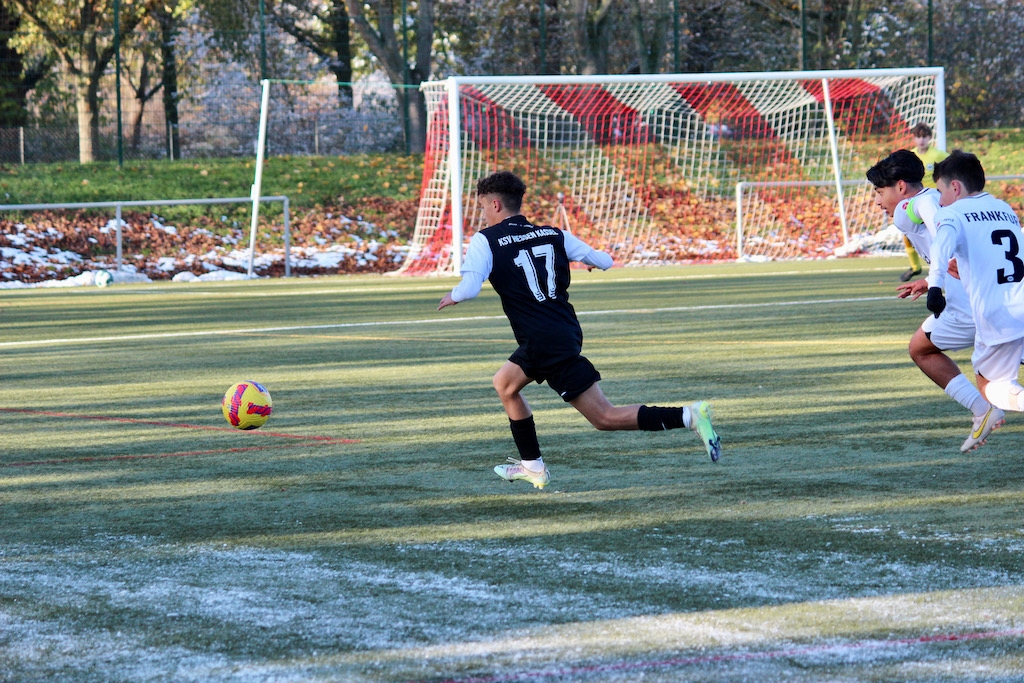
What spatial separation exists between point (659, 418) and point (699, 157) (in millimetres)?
21098

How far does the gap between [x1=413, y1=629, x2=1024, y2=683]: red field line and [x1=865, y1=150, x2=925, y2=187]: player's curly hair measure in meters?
3.89

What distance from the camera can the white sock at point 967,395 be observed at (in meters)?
6.76

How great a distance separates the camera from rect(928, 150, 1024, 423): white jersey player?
21.2 ft

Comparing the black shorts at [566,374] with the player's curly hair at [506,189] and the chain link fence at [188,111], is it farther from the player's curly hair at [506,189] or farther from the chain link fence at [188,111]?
the chain link fence at [188,111]

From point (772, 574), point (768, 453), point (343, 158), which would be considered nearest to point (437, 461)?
point (768, 453)

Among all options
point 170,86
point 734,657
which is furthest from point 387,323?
point 170,86

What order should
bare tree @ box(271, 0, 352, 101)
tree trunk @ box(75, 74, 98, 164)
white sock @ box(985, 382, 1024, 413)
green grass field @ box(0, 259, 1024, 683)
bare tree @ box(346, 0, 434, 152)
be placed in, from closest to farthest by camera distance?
green grass field @ box(0, 259, 1024, 683) → white sock @ box(985, 382, 1024, 413) → tree trunk @ box(75, 74, 98, 164) → bare tree @ box(346, 0, 434, 152) → bare tree @ box(271, 0, 352, 101)

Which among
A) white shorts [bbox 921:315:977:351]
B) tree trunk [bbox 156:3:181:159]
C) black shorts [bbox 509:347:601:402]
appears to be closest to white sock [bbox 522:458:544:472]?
black shorts [bbox 509:347:601:402]

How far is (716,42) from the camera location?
105ft

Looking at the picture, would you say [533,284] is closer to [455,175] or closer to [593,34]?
[455,175]

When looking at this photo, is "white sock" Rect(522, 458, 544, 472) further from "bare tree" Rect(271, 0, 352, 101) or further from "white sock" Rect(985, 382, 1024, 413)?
"bare tree" Rect(271, 0, 352, 101)

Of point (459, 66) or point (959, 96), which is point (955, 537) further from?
point (959, 96)

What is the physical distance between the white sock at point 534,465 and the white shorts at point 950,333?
233 centimetres

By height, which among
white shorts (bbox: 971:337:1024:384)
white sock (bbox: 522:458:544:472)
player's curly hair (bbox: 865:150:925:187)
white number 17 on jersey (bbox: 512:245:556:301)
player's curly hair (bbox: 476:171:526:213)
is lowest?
white sock (bbox: 522:458:544:472)
